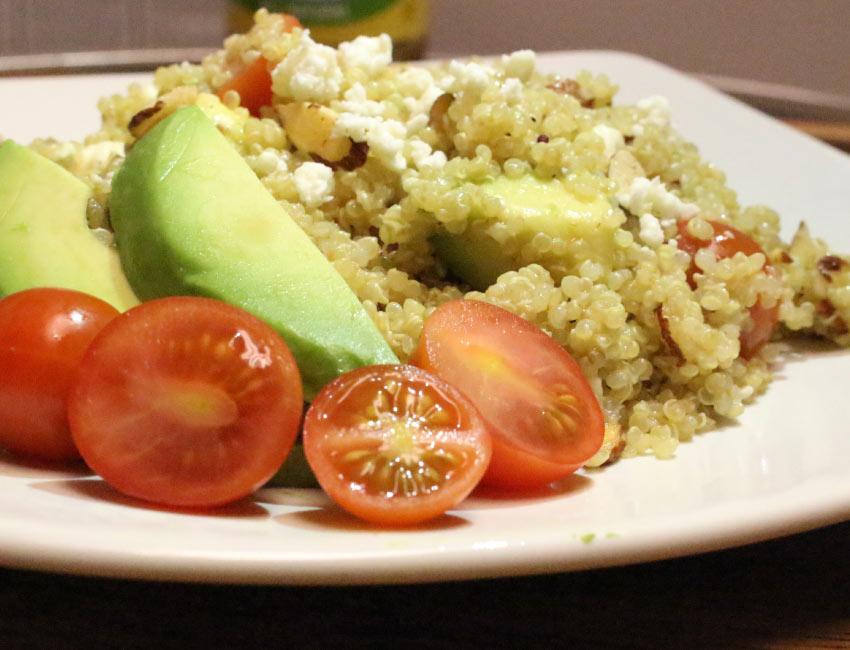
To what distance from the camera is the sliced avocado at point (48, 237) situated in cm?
167

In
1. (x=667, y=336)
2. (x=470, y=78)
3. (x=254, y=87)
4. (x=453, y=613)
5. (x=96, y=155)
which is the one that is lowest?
(x=453, y=613)

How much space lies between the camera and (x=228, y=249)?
1577 mm

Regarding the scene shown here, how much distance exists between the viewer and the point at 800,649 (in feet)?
4.15

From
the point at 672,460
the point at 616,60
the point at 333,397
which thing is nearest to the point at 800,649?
the point at 672,460

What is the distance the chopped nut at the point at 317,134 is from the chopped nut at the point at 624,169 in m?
0.47

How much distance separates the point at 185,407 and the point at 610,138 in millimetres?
1081

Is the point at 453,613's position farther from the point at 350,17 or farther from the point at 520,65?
the point at 350,17

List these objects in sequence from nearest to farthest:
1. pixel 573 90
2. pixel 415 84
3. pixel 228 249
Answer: pixel 228 249 < pixel 415 84 < pixel 573 90

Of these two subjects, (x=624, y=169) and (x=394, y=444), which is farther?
(x=624, y=169)

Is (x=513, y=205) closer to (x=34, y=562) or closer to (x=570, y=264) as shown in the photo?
(x=570, y=264)

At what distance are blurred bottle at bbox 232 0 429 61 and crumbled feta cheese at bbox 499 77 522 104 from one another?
5.69ft

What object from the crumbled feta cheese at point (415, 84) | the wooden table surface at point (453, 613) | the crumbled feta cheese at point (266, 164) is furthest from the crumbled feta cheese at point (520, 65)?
the wooden table surface at point (453, 613)

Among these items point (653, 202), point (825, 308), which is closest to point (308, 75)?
point (653, 202)

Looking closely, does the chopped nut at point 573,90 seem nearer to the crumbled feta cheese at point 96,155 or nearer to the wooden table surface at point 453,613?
the crumbled feta cheese at point 96,155
